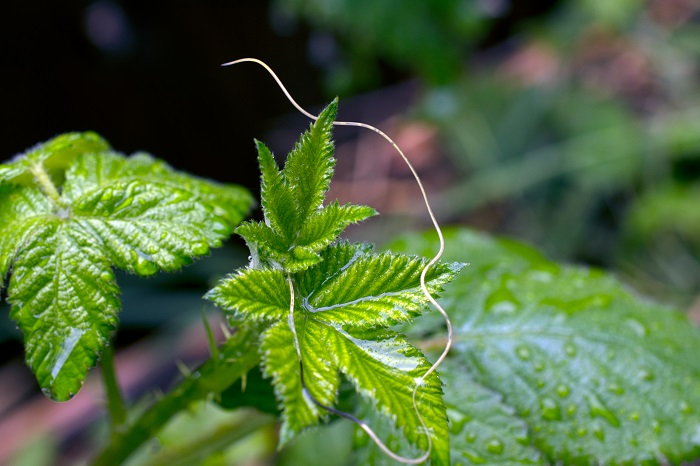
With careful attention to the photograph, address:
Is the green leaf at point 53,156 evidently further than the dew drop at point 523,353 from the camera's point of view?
No

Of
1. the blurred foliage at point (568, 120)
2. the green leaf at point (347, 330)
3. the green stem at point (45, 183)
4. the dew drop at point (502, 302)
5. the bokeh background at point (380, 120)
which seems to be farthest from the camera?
the blurred foliage at point (568, 120)

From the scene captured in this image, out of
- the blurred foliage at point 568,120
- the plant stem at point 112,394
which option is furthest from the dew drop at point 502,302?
the blurred foliage at point 568,120

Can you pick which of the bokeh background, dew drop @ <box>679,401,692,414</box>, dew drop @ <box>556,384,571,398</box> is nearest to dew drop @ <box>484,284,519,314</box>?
dew drop @ <box>556,384,571,398</box>

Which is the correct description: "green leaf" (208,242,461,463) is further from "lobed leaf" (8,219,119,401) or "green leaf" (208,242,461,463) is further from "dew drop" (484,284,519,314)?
"dew drop" (484,284,519,314)

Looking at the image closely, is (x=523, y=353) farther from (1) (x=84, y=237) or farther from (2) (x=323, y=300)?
(1) (x=84, y=237)

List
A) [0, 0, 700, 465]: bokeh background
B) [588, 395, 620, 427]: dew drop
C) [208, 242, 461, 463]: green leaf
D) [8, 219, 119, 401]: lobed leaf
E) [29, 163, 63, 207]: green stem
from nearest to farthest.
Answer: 1. [208, 242, 461, 463]: green leaf
2. [8, 219, 119, 401]: lobed leaf
3. [29, 163, 63, 207]: green stem
4. [588, 395, 620, 427]: dew drop
5. [0, 0, 700, 465]: bokeh background

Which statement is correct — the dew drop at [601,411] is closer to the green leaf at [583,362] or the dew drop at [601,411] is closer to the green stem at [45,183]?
the green leaf at [583,362]
